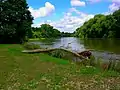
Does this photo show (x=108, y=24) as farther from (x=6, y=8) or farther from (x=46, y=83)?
(x=46, y=83)

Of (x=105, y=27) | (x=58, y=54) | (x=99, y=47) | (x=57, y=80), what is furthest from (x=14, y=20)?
(x=105, y=27)

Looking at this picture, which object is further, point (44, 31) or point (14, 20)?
point (44, 31)

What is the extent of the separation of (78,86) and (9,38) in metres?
36.2

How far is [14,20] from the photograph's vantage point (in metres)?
45.1

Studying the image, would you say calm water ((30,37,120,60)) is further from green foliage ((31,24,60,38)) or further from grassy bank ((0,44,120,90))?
green foliage ((31,24,60,38))

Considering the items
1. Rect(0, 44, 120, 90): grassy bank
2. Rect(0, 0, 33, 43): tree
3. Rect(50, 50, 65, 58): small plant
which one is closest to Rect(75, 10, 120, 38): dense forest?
Rect(0, 0, 33, 43): tree

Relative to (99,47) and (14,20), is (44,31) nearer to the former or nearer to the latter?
(99,47)

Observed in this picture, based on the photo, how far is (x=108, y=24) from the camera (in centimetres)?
10775

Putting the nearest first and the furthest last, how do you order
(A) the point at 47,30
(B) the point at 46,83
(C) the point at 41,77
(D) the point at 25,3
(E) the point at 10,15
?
(B) the point at 46,83 → (C) the point at 41,77 → (E) the point at 10,15 → (D) the point at 25,3 → (A) the point at 47,30

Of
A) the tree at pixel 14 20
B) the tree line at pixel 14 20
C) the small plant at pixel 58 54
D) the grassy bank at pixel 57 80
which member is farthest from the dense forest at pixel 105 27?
the grassy bank at pixel 57 80

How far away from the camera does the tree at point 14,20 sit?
142 feet

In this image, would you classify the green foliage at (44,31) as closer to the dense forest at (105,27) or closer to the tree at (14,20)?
the dense forest at (105,27)

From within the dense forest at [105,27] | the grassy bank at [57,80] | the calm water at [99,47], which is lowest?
the calm water at [99,47]

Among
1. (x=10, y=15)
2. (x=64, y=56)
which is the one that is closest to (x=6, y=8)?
(x=10, y=15)
